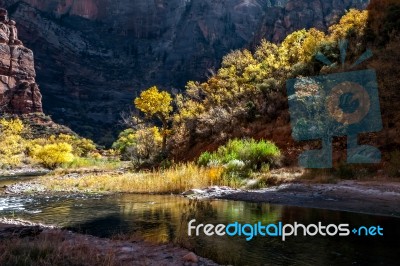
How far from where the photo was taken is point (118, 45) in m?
156

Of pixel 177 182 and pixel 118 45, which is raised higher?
pixel 118 45

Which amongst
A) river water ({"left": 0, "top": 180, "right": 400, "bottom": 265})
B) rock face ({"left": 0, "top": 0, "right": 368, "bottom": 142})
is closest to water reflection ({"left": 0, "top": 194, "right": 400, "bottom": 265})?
river water ({"left": 0, "top": 180, "right": 400, "bottom": 265})

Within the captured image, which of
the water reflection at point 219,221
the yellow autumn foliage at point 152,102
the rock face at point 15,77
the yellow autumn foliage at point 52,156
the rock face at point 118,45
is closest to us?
the water reflection at point 219,221

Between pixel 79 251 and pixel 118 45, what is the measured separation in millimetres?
157853

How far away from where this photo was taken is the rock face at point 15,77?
106519 millimetres

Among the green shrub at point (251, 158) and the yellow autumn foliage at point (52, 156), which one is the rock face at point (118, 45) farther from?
the green shrub at point (251, 158)

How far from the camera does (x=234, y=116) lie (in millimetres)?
28625

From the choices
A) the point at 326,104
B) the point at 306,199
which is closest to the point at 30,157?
the point at 326,104

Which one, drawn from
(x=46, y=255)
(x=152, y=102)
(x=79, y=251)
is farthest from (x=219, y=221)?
(x=152, y=102)

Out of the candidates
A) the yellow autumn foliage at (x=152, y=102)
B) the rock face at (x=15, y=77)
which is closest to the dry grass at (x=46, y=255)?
the yellow autumn foliage at (x=152, y=102)

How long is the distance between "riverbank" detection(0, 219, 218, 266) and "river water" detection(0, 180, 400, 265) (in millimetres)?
540

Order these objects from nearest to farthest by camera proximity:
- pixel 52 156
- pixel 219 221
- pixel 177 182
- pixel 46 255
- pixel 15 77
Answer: pixel 46 255
pixel 219 221
pixel 177 182
pixel 52 156
pixel 15 77

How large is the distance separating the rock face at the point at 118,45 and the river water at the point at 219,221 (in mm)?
108298

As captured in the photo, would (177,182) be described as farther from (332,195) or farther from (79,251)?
(79,251)
